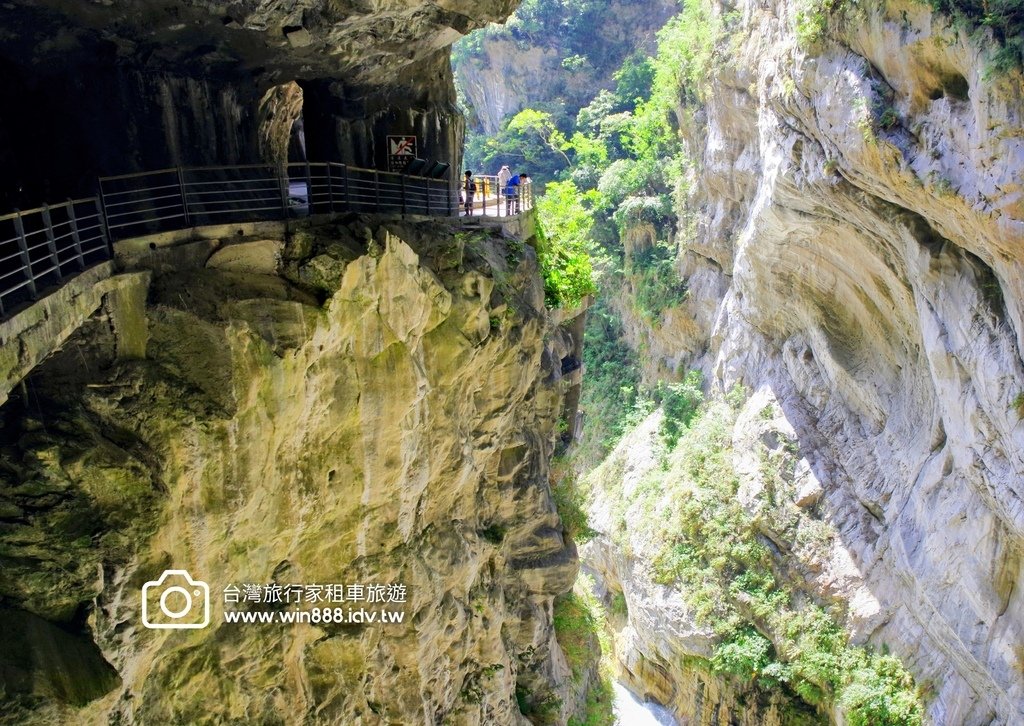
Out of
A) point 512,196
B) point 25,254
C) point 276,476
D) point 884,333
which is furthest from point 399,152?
point 884,333

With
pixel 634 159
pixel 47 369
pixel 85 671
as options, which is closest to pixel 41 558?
pixel 85 671

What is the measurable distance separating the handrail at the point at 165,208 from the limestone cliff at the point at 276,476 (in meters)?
0.46

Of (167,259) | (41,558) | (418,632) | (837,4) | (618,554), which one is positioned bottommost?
(618,554)

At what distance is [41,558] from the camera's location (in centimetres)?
576

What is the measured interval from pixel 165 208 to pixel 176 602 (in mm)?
3806

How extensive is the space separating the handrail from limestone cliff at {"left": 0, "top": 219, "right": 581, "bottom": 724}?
0.46 meters

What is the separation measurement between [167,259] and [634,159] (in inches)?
1254

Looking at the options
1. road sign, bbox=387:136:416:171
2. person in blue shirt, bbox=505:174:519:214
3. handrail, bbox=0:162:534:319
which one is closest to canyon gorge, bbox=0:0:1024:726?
handrail, bbox=0:162:534:319

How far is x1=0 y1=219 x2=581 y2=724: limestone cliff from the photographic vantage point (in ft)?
19.4

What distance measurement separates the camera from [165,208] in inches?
296

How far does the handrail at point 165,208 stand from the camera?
5.91 meters

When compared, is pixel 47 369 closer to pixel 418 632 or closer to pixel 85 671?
pixel 85 671

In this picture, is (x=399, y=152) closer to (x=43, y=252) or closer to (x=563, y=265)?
(x=43, y=252)

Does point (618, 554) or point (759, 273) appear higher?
point (759, 273)
